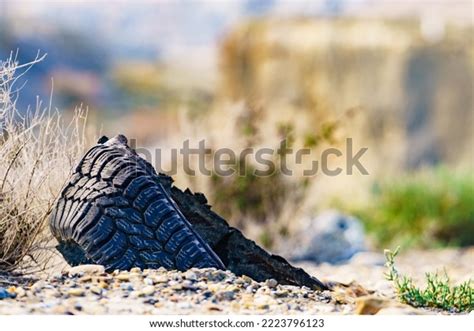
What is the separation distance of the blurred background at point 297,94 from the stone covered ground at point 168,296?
4.51 ft

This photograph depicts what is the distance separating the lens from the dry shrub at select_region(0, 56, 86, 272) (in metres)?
6.20

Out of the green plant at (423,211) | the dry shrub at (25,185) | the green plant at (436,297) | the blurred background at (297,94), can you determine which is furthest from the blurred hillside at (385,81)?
the green plant at (436,297)

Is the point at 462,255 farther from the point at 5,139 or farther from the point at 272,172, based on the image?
the point at 5,139

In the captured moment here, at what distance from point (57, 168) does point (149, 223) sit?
92 cm

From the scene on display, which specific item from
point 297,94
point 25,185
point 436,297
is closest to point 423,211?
point 436,297

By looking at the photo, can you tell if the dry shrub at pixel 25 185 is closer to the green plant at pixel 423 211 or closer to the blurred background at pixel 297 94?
the blurred background at pixel 297 94

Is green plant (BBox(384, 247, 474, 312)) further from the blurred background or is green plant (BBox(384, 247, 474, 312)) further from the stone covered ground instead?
the blurred background

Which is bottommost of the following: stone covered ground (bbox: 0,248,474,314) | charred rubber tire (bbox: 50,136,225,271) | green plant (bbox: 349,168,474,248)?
stone covered ground (bbox: 0,248,474,314)

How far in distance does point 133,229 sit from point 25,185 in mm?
949

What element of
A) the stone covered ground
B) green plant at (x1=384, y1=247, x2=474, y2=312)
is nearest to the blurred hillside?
green plant at (x1=384, y1=247, x2=474, y2=312)

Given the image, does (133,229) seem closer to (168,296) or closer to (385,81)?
(168,296)

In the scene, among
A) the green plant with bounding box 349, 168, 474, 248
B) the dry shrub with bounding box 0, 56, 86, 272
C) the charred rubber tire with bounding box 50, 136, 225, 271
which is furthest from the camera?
the green plant with bounding box 349, 168, 474, 248

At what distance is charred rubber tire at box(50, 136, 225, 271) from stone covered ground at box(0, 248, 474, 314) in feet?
0.33

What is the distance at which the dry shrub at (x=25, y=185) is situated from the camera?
20.4 feet
